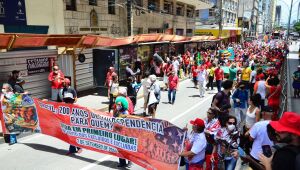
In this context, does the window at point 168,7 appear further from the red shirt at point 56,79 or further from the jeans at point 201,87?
the red shirt at point 56,79

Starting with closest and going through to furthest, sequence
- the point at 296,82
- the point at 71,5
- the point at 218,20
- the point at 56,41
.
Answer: the point at 56,41 → the point at 296,82 → the point at 71,5 → the point at 218,20

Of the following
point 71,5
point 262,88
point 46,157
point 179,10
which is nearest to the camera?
point 46,157

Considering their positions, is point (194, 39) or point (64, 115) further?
point (194, 39)

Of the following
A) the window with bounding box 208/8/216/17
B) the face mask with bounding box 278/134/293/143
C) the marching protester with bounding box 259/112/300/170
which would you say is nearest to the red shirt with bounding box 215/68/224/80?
the marching protester with bounding box 259/112/300/170

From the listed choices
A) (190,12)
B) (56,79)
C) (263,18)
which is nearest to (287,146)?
(56,79)

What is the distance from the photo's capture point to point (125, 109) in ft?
22.9

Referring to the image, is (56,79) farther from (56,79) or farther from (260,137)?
(260,137)

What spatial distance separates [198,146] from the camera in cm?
468

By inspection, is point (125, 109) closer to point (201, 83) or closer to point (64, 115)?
point (64, 115)

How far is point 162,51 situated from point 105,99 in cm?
1072

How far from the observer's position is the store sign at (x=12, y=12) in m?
13.5

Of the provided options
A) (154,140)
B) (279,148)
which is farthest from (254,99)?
(279,148)

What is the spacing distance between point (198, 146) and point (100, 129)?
2.69 m

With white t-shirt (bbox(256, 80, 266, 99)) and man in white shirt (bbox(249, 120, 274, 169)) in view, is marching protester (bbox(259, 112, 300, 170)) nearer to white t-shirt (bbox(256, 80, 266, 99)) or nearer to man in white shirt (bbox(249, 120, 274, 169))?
man in white shirt (bbox(249, 120, 274, 169))
